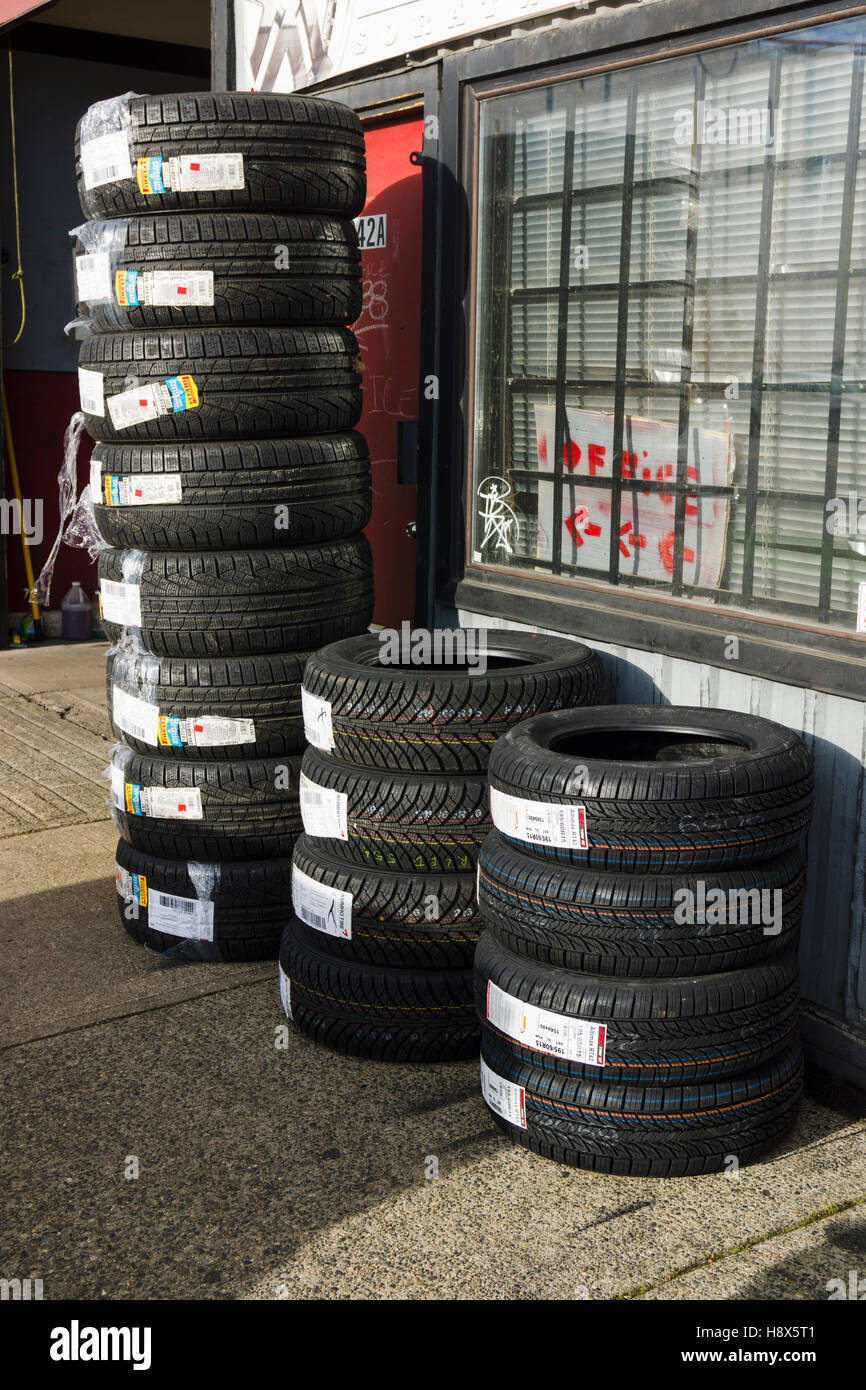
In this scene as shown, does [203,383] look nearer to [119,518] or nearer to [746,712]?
[119,518]

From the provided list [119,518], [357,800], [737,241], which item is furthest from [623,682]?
[119,518]

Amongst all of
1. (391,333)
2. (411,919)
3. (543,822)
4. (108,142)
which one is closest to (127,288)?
(108,142)

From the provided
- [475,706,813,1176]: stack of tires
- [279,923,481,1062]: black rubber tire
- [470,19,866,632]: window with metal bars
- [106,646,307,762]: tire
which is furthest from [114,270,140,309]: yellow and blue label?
[279,923,481,1062]: black rubber tire

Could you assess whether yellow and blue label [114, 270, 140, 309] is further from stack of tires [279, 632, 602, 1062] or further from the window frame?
stack of tires [279, 632, 602, 1062]

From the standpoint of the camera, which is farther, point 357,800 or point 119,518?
point 119,518

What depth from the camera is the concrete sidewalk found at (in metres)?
2.94

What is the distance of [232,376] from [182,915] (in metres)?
1.77

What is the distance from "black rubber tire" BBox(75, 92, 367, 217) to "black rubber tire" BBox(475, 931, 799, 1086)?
2562 mm

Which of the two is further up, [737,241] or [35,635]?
[737,241]

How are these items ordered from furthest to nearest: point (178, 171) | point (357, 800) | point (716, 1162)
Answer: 1. point (178, 171)
2. point (357, 800)
3. point (716, 1162)

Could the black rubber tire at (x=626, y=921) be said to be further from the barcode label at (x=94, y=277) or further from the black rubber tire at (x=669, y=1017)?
the barcode label at (x=94, y=277)

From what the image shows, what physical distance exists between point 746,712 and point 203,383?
1.97 m

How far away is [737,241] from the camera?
13.0 ft
